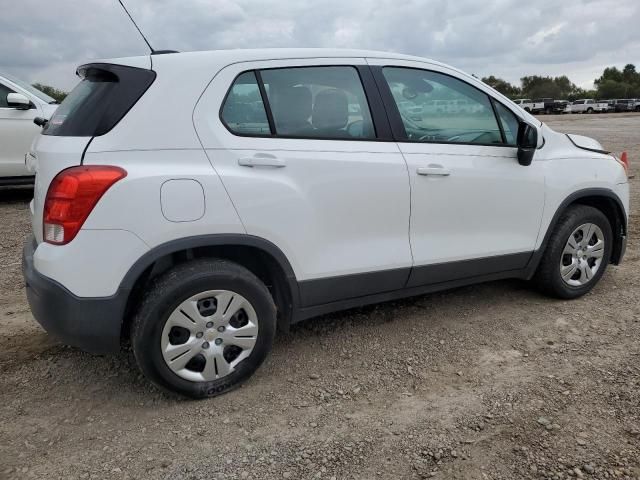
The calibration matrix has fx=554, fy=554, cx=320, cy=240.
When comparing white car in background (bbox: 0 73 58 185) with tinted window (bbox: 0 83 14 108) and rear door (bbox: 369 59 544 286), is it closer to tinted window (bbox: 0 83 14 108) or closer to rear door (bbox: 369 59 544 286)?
tinted window (bbox: 0 83 14 108)

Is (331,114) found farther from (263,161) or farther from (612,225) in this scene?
(612,225)

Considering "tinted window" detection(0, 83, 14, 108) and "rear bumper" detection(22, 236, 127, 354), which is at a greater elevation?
"tinted window" detection(0, 83, 14, 108)

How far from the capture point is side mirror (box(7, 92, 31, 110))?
748 centimetres

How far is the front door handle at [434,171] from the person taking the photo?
3.32 metres

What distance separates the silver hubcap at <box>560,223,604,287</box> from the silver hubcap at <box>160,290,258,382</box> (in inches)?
97.8

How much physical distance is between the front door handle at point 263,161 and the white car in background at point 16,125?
235 inches

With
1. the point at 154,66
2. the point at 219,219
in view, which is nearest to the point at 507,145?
the point at 219,219

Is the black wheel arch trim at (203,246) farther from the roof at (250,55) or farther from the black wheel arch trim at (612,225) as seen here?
the black wheel arch trim at (612,225)

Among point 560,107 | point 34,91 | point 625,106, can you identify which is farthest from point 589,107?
point 34,91

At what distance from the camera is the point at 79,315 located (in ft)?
8.54

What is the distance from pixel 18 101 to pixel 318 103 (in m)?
6.08

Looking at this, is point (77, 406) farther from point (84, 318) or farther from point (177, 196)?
point (177, 196)

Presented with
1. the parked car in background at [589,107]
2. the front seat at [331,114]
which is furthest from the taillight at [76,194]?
the parked car in background at [589,107]

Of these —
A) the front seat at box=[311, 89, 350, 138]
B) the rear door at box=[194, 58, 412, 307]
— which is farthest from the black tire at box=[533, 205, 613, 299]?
the front seat at box=[311, 89, 350, 138]
